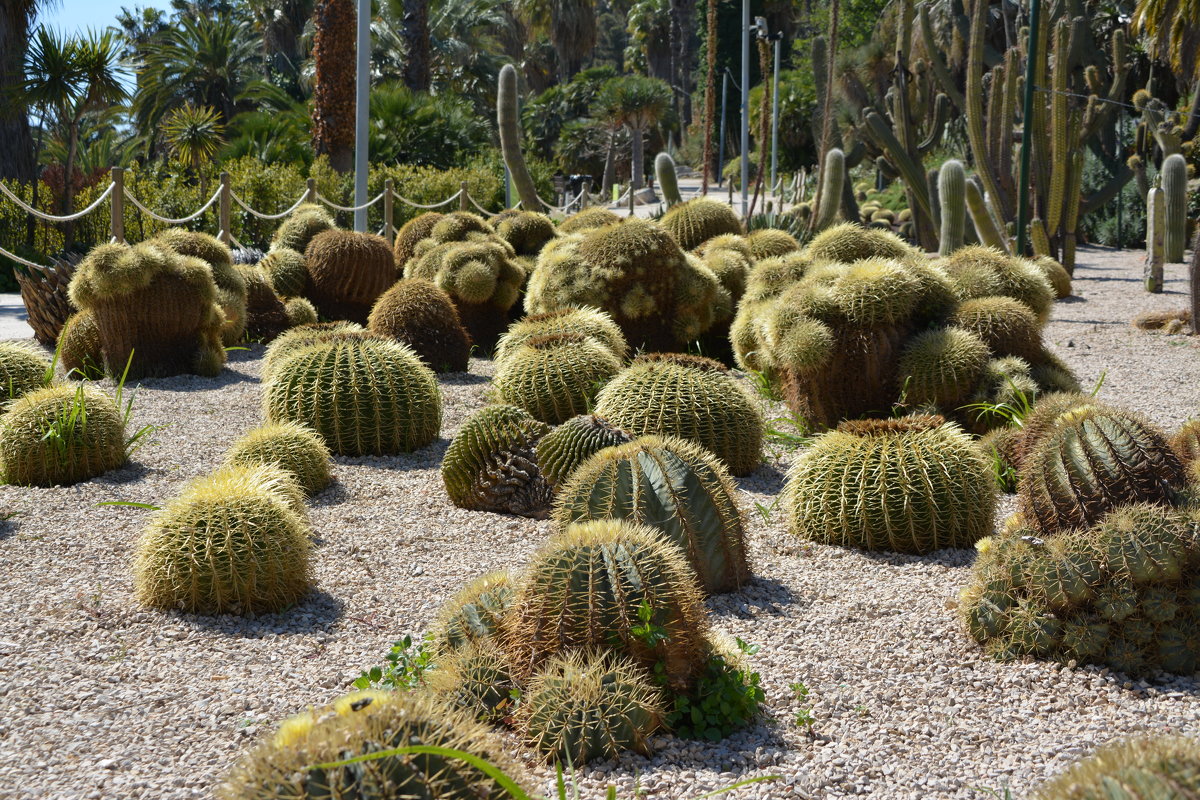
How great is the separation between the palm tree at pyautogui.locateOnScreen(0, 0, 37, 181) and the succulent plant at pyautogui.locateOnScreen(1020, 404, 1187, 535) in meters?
17.9

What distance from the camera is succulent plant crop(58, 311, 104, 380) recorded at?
7.97m

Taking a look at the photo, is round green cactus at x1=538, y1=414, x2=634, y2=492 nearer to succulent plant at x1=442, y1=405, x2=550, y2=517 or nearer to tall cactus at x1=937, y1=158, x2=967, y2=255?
succulent plant at x1=442, y1=405, x2=550, y2=517

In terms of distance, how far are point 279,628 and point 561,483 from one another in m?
1.50

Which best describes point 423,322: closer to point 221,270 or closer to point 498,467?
point 221,270

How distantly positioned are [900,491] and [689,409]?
134 cm

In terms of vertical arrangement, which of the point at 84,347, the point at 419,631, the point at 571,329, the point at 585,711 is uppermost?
the point at 571,329

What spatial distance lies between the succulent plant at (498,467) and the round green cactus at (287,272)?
18.1ft

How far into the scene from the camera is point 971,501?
4.39 metres

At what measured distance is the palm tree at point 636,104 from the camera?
37.9 m

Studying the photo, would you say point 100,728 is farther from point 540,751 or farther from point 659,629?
point 659,629

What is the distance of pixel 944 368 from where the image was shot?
5688mm

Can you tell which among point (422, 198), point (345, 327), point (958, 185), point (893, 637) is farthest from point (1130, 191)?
point (893, 637)

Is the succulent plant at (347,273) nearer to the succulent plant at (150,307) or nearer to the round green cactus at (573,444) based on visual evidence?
the succulent plant at (150,307)

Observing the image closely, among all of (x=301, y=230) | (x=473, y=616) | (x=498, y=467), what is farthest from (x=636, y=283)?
(x=473, y=616)
